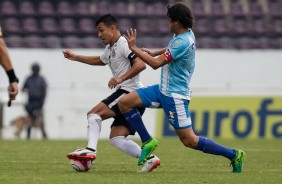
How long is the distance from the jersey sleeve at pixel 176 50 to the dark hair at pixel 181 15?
0.22m

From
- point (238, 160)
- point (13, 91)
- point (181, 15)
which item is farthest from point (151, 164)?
point (13, 91)

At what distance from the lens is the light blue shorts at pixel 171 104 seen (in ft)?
33.1

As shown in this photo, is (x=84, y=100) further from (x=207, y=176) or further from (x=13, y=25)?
(x=207, y=176)

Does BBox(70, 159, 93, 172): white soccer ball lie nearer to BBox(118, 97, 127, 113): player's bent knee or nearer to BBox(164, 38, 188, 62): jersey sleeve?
BBox(118, 97, 127, 113): player's bent knee

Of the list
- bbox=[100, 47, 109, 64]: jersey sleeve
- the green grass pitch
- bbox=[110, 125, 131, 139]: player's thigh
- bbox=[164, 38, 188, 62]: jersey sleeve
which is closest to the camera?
the green grass pitch

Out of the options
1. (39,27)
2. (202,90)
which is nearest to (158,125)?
(202,90)

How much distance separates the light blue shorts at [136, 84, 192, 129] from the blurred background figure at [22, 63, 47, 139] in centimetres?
1251

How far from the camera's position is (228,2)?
27.3m

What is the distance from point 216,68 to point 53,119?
4.59 m

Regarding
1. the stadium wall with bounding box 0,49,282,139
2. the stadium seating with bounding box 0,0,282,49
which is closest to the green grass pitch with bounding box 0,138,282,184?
the stadium wall with bounding box 0,49,282,139

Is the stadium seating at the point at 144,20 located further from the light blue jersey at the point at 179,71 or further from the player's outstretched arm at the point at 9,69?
the player's outstretched arm at the point at 9,69

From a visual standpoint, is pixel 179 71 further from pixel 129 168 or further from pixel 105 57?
pixel 129 168

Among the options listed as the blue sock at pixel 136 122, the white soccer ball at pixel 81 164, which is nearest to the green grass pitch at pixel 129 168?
the white soccer ball at pixel 81 164

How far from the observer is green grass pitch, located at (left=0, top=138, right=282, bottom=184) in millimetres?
9347
